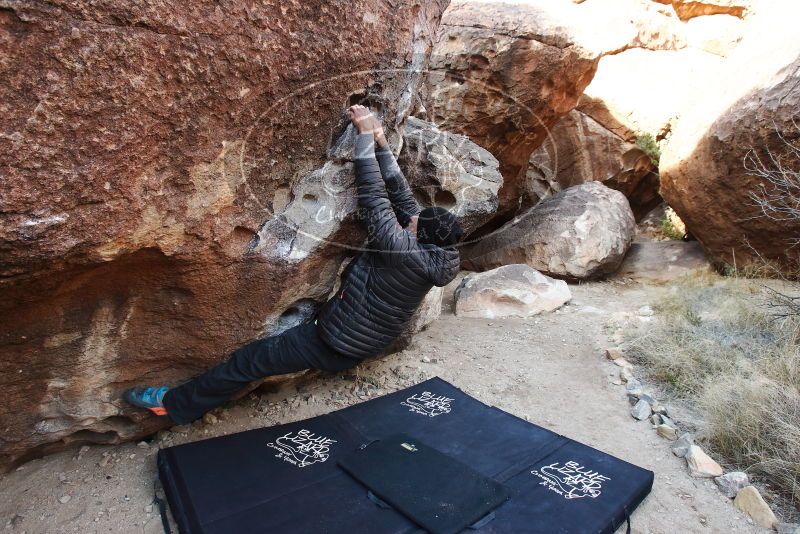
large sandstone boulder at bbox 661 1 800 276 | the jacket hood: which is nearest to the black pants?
the jacket hood

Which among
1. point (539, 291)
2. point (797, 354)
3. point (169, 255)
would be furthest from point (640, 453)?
point (169, 255)

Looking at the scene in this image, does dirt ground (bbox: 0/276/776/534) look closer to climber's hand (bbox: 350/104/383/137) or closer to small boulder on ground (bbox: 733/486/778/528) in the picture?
small boulder on ground (bbox: 733/486/778/528)

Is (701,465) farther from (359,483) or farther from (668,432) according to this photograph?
(359,483)

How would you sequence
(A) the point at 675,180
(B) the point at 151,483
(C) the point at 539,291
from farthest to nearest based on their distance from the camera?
(A) the point at 675,180 → (C) the point at 539,291 → (B) the point at 151,483

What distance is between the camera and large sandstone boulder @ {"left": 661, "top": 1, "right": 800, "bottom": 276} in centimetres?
414

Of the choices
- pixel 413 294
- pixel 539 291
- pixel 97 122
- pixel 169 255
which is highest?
pixel 97 122

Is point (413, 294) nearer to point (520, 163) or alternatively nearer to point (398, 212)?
point (398, 212)

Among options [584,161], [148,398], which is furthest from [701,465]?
[584,161]

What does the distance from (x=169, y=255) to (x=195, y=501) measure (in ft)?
3.23

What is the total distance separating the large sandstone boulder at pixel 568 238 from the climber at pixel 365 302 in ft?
10.2

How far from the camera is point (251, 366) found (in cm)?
251

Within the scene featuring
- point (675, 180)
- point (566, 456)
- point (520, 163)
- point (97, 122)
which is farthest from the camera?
point (520, 163)

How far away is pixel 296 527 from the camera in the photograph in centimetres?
199

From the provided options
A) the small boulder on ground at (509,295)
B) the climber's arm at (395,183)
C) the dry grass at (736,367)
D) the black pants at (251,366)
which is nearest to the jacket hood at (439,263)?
the climber's arm at (395,183)
